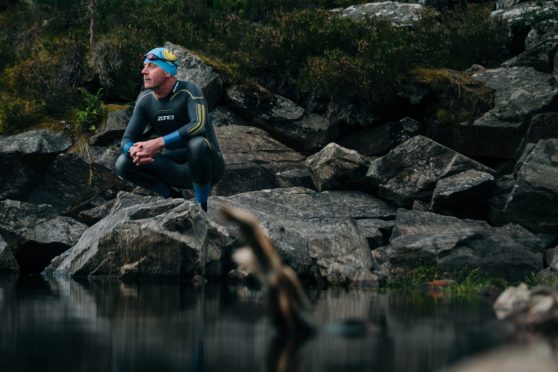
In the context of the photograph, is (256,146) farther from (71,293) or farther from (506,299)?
(506,299)

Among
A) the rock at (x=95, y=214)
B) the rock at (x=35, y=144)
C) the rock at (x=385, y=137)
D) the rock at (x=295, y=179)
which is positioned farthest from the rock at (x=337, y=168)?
the rock at (x=35, y=144)

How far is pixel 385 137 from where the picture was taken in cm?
1556

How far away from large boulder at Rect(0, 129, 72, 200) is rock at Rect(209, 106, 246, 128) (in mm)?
2751

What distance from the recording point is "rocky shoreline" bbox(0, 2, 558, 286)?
1054 cm

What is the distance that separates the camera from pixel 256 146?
15172 mm

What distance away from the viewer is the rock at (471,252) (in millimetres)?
10273

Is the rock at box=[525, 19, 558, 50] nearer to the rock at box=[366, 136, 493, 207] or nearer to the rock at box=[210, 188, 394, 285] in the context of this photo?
the rock at box=[366, 136, 493, 207]

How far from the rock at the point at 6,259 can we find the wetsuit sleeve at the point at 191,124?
260 cm

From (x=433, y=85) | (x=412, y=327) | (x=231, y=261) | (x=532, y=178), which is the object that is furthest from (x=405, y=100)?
(x=412, y=327)

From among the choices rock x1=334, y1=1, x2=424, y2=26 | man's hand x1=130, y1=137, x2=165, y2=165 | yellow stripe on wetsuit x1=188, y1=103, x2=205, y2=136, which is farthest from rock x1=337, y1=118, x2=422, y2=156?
man's hand x1=130, y1=137, x2=165, y2=165

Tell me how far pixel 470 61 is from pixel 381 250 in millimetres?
7391

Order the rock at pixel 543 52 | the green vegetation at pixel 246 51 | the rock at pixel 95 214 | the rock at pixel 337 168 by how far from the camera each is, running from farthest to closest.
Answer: the rock at pixel 543 52, the green vegetation at pixel 246 51, the rock at pixel 337 168, the rock at pixel 95 214

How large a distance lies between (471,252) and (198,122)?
359cm

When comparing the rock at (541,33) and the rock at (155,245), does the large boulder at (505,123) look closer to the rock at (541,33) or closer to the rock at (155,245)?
the rock at (541,33)
